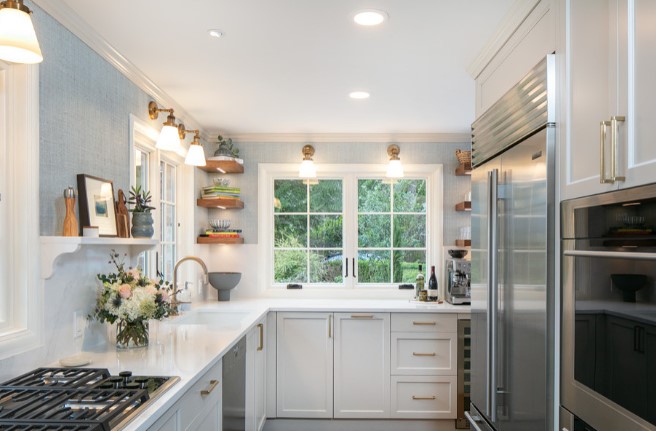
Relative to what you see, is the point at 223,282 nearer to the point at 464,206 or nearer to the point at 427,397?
the point at 427,397

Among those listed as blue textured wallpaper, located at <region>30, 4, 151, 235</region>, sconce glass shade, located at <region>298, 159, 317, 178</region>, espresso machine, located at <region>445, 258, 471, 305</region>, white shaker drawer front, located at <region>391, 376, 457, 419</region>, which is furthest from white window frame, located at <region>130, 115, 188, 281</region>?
espresso machine, located at <region>445, 258, 471, 305</region>

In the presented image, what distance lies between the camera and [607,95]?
139 cm

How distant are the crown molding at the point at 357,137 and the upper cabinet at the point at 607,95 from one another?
305cm

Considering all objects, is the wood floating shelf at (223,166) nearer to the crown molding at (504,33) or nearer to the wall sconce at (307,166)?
the wall sconce at (307,166)

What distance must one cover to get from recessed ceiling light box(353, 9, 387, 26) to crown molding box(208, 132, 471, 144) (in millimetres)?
2438

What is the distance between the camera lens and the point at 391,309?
13.3 feet

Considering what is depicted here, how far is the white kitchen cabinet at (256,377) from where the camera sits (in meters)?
3.39

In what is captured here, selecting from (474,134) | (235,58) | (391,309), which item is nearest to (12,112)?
(235,58)

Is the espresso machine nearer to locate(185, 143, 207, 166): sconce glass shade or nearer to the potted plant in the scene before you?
locate(185, 143, 207, 166): sconce glass shade

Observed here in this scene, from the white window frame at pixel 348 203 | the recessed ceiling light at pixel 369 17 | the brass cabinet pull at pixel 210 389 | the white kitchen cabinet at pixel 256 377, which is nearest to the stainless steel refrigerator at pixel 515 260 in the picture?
the recessed ceiling light at pixel 369 17

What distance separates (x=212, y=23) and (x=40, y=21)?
68 cm

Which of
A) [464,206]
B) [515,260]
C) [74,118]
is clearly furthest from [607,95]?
[464,206]

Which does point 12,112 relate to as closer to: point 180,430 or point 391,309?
point 180,430

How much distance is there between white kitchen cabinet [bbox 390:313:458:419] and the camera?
160 inches
